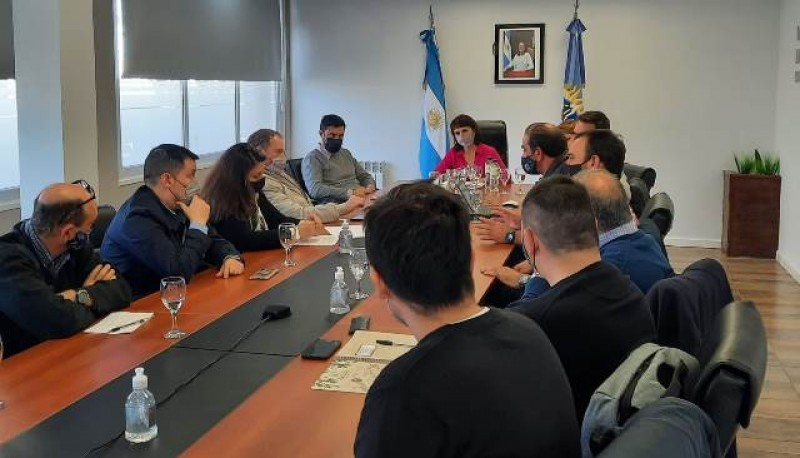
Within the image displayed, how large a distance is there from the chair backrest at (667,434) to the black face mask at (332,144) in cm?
501

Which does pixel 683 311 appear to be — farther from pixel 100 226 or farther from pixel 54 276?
pixel 100 226

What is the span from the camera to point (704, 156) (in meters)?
7.72

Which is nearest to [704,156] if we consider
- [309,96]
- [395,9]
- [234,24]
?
[395,9]

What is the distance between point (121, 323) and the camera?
8.32ft

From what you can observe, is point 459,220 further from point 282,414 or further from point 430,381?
point 282,414

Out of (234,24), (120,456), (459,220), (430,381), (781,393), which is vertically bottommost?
(781,393)

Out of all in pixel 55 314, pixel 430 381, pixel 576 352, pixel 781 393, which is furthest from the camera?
pixel 781 393

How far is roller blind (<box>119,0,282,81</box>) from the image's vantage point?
586 centimetres

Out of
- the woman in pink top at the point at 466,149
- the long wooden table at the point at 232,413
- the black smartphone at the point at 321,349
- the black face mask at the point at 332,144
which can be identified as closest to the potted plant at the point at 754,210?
the woman in pink top at the point at 466,149

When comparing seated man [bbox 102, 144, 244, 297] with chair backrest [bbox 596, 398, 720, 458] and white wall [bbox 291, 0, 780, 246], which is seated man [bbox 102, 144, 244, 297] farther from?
white wall [bbox 291, 0, 780, 246]

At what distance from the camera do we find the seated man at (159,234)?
3.10m

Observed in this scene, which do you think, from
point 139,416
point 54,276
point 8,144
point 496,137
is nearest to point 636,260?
point 139,416

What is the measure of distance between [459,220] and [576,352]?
67cm

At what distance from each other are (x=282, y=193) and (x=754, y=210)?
4.50 metres
